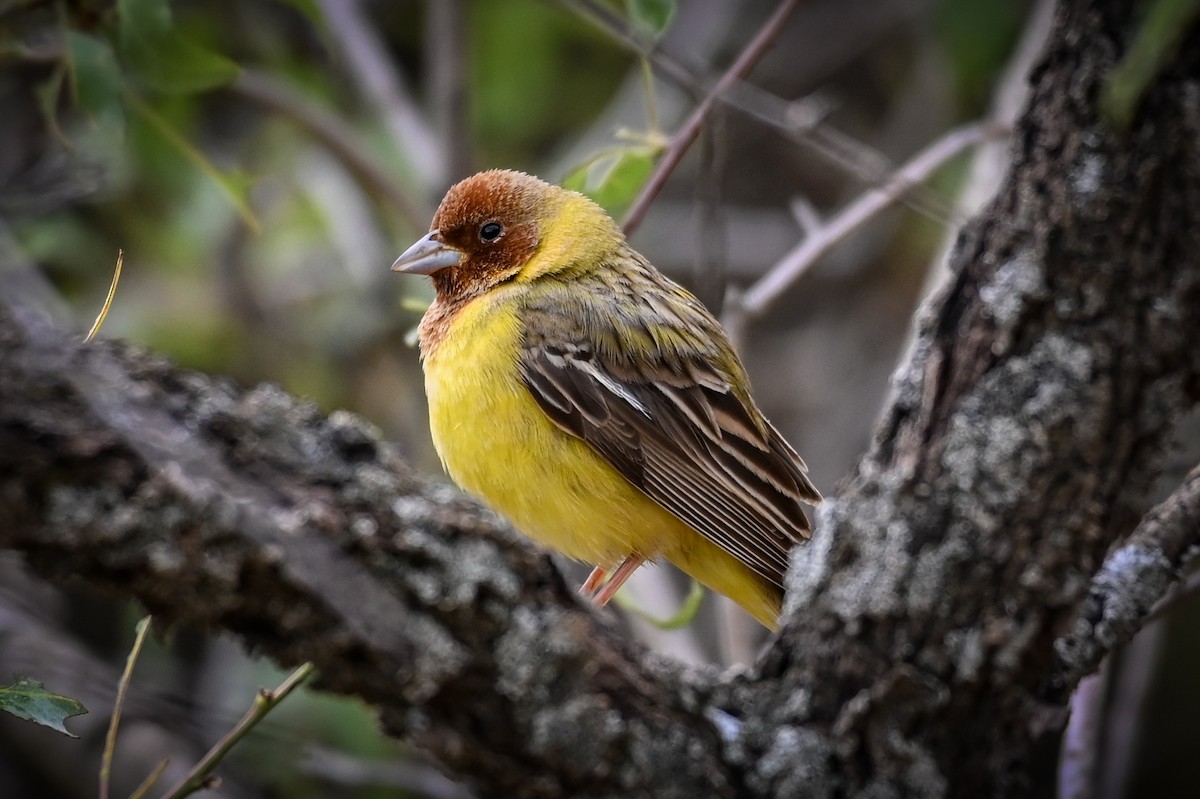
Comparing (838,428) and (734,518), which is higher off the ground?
(838,428)

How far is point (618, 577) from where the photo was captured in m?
3.66

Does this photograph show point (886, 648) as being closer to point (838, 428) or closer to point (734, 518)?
point (734, 518)

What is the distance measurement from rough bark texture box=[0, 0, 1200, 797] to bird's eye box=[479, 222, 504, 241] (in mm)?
2150

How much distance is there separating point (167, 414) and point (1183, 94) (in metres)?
1.62

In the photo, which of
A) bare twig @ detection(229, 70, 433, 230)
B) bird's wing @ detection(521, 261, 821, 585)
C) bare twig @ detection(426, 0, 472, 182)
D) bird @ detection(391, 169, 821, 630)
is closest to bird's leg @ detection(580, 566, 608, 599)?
bird @ detection(391, 169, 821, 630)

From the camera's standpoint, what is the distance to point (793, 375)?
7223mm

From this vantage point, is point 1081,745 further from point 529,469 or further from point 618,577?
point 529,469

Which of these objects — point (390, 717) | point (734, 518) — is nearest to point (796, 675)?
point (390, 717)

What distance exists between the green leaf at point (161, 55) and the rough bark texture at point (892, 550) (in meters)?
1.57

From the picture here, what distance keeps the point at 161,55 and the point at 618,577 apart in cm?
187

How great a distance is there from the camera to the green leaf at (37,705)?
2.04 metres

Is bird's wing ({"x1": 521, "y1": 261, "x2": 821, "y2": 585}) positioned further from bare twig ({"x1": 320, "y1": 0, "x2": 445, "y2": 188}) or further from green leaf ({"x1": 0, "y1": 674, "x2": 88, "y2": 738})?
bare twig ({"x1": 320, "y1": 0, "x2": 445, "y2": 188})

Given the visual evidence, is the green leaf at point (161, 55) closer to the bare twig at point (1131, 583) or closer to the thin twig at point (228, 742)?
the thin twig at point (228, 742)

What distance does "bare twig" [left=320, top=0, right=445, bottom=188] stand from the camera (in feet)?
19.5
